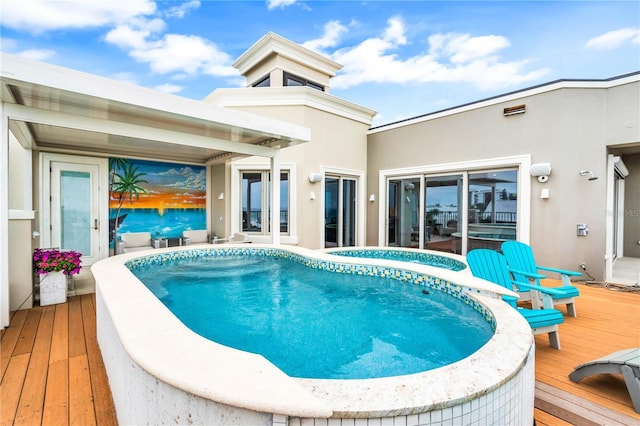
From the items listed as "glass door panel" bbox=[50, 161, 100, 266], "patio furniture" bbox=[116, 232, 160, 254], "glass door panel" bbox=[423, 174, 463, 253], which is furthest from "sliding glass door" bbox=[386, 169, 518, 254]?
"glass door panel" bbox=[50, 161, 100, 266]

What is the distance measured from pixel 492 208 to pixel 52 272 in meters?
7.85

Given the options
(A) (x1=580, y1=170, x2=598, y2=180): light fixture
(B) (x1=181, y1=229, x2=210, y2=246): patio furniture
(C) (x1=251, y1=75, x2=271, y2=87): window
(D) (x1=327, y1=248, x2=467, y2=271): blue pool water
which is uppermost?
(C) (x1=251, y1=75, x2=271, y2=87): window

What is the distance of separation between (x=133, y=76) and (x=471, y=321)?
A: 14.8 meters

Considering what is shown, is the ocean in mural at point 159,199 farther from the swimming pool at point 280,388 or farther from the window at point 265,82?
the swimming pool at point 280,388

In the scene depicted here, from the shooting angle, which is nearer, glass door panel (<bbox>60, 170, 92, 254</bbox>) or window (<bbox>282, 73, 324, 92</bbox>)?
glass door panel (<bbox>60, 170, 92, 254</bbox>)

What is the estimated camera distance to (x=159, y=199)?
7711mm

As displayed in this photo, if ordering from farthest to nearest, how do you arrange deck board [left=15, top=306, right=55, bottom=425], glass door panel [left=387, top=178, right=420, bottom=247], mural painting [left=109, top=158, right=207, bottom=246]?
glass door panel [left=387, top=178, right=420, bottom=247]
mural painting [left=109, top=158, right=207, bottom=246]
deck board [left=15, top=306, right=55, bottom=425]

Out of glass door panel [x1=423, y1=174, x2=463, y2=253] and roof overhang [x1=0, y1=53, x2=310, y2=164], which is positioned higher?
roof overhang [x1=0, y1=53, x2=310, y2=164]

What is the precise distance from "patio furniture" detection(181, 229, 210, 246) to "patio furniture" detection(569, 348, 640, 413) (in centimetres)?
766

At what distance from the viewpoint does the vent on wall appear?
6.16 meters

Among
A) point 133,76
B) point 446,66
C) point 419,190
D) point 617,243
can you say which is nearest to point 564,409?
point 419,190

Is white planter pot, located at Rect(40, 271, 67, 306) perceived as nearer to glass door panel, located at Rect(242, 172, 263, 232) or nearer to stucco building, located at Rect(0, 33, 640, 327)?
stucco building, located at Rect(0, 33, 640, 327)

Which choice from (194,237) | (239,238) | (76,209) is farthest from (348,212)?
(76,209)

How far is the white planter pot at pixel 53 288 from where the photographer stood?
4.14 m
